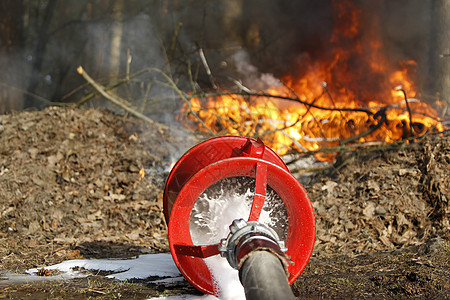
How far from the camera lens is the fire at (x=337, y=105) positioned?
6.25m

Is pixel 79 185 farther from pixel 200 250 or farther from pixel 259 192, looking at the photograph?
pixel 259 192

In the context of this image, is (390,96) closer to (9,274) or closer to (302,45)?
(302,45)

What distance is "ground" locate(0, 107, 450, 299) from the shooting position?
2969 mm

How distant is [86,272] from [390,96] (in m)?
6.04

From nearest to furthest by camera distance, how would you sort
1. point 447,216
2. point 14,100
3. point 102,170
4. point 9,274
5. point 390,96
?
point 9,274, point 447,216, point 102,170, point 390,96, point 14,100

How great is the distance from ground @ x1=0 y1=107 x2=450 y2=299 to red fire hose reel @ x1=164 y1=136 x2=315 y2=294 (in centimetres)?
32

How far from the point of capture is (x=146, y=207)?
17.6 ft

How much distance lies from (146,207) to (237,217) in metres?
2.90

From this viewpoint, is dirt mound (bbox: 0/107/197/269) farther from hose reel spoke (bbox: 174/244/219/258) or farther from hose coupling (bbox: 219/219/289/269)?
hose coupling (bbox: 219/219/289/269)

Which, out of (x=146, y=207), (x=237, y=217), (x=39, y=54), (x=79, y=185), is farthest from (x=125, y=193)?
(x=39, y=54)

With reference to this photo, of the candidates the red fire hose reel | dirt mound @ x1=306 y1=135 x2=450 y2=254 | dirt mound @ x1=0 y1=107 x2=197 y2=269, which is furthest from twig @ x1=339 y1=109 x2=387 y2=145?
the red fire hose reel

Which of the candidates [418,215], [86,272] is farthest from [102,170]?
[418,215]

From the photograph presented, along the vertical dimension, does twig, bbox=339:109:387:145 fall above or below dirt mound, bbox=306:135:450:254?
above

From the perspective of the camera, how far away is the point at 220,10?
1112cm
